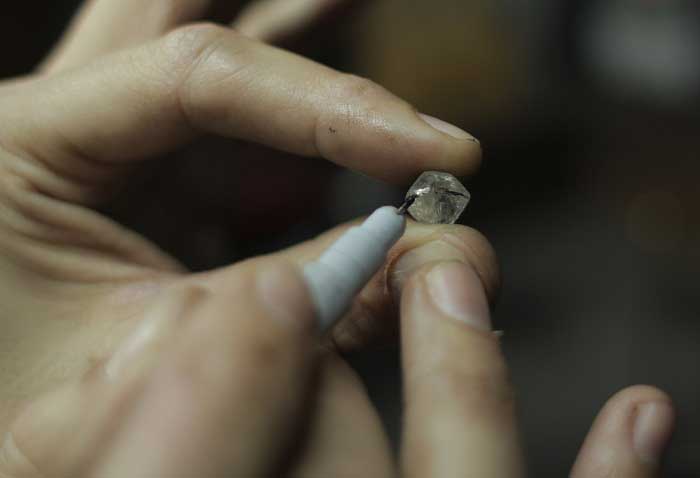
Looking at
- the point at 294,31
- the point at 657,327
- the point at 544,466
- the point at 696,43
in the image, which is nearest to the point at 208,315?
the point at 294,31

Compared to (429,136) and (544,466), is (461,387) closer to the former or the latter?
(429,136)

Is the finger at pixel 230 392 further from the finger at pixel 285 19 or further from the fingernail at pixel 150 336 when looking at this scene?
the finger at pixel 285 19

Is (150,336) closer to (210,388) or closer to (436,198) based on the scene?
(210,388)

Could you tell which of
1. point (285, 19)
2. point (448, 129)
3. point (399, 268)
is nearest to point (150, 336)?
point (399, 268)

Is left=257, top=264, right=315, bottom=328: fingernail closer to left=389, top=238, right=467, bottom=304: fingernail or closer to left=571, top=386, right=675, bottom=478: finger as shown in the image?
left=389, top=238, right=467, bottom=304: fingernail

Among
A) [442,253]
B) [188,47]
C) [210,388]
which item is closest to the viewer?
[210,388]

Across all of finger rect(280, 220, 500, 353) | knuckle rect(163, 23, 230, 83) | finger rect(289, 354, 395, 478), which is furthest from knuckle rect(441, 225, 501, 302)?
knuckle rect(163, 23, 230, 83)
